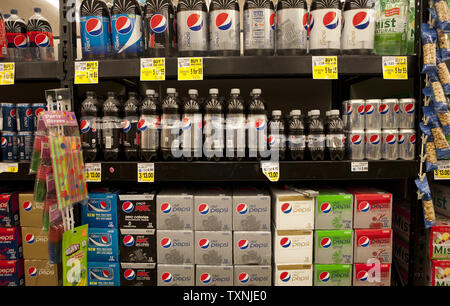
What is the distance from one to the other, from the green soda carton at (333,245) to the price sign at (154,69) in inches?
46.6

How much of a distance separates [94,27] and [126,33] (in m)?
0.17

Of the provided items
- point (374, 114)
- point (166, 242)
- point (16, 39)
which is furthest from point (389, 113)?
point (16, 39)

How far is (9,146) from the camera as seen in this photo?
61.6 inches

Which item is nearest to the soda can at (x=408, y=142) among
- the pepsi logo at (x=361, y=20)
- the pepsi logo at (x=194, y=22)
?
the pepsi logo at (x=361, y=20)

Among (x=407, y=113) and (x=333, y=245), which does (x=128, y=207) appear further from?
(x=407, y=113)

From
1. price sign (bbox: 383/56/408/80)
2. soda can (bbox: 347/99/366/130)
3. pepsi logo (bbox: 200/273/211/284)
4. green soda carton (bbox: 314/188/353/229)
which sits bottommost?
pepsi logo (bbox: 200/273/211/284)

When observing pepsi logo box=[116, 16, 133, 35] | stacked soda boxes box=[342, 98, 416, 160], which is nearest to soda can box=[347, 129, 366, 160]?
stacked soda boxes box=[342, 98, 416, 160]

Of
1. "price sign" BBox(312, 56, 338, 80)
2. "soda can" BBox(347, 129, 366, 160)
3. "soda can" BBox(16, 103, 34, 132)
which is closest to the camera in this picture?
"price sign" BBox(312, 56, 338, 80)

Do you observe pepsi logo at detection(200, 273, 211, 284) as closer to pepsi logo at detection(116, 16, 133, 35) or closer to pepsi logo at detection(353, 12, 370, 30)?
pepsi logo at detection(116, 16, 133, 35)

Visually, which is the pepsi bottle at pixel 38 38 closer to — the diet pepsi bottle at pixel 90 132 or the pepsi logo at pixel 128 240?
the diet pepsi bottle at pixel 90 132

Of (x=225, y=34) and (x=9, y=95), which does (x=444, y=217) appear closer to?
(x=225, y=34)

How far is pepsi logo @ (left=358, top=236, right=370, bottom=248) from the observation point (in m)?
1.51

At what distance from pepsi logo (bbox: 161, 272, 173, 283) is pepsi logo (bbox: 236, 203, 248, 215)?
0.53m

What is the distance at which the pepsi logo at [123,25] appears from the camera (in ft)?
4.72
